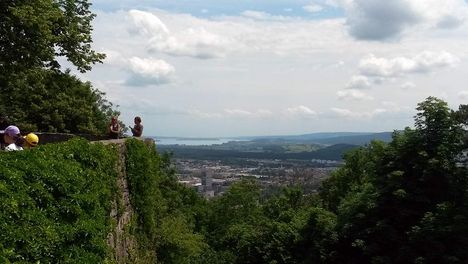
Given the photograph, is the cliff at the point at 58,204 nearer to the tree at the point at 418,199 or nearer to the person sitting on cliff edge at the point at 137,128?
the person sitting on cliff edge at the point at 137,128

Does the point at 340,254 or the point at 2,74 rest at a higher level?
the point at 2,74

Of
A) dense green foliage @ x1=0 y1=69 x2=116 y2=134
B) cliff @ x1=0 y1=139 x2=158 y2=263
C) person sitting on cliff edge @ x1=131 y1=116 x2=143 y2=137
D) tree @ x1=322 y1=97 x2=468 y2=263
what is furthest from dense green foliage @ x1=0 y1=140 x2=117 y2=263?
tree @ x1=322 y1=97 x2=468 y2=263

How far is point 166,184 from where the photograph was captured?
48.2 metres

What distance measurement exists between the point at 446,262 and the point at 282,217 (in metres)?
19.9

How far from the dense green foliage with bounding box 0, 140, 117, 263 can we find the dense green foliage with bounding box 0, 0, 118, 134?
29.7ft

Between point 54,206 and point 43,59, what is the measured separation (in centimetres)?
1330

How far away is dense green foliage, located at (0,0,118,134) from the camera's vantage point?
17.9 m

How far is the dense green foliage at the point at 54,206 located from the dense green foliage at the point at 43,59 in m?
9.05

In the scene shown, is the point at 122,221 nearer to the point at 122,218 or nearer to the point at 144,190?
the point at 122,218

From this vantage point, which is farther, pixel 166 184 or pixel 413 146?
pixel 166 184

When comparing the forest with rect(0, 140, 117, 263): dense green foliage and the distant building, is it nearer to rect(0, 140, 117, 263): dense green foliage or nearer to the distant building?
rect(0, 140, 117, 263): dense green foliage

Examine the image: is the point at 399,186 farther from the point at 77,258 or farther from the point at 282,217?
the point at 77,258

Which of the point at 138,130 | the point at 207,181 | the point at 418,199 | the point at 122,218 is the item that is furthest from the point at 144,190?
the point at 207,181

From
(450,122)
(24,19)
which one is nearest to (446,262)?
(450,122)
